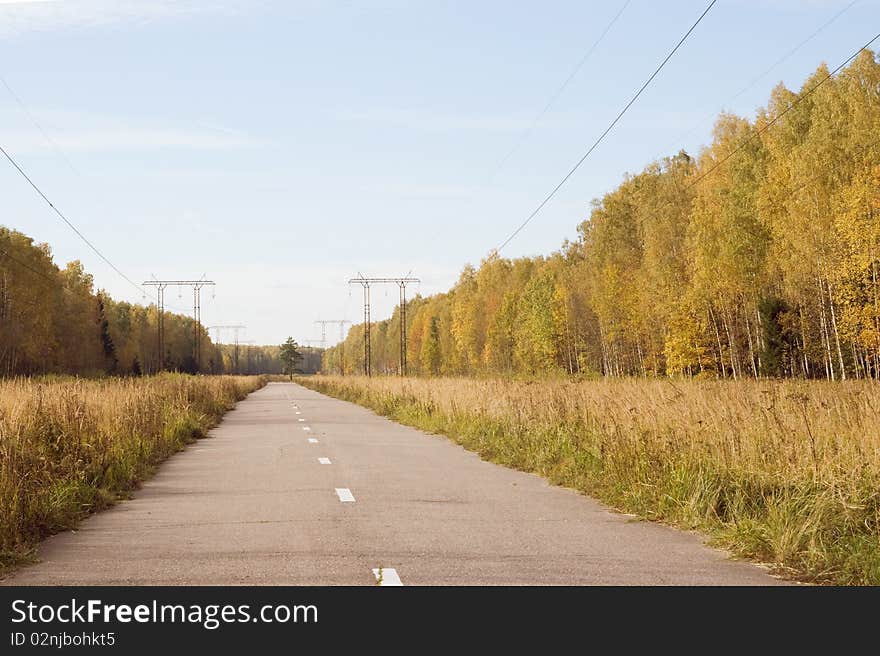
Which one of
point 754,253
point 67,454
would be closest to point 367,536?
point 67,454

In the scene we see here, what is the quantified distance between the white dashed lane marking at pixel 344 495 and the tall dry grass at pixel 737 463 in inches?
126

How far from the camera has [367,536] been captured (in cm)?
973

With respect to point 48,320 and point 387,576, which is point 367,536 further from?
point 48,320

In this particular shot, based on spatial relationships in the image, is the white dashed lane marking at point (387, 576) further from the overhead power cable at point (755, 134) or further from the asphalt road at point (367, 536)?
the overhead power cable at point (755, 134)

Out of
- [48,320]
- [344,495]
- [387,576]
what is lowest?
[387,576]

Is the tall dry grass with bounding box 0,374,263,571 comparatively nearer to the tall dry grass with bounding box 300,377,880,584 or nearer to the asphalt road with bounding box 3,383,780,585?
the asphalt road with bounding box 3,383,780,585

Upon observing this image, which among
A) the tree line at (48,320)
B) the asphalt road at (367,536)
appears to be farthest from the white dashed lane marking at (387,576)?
the tree line at (48,320)

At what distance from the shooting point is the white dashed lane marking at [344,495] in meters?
12.7

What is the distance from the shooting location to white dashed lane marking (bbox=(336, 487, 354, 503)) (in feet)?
41.7

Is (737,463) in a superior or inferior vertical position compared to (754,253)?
inferior

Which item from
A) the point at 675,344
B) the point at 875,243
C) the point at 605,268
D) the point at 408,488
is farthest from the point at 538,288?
the point at 408,488

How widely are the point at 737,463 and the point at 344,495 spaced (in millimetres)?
5009

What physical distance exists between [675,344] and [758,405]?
5437 cm

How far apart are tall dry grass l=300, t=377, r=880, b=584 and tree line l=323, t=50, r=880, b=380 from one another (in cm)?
2385
